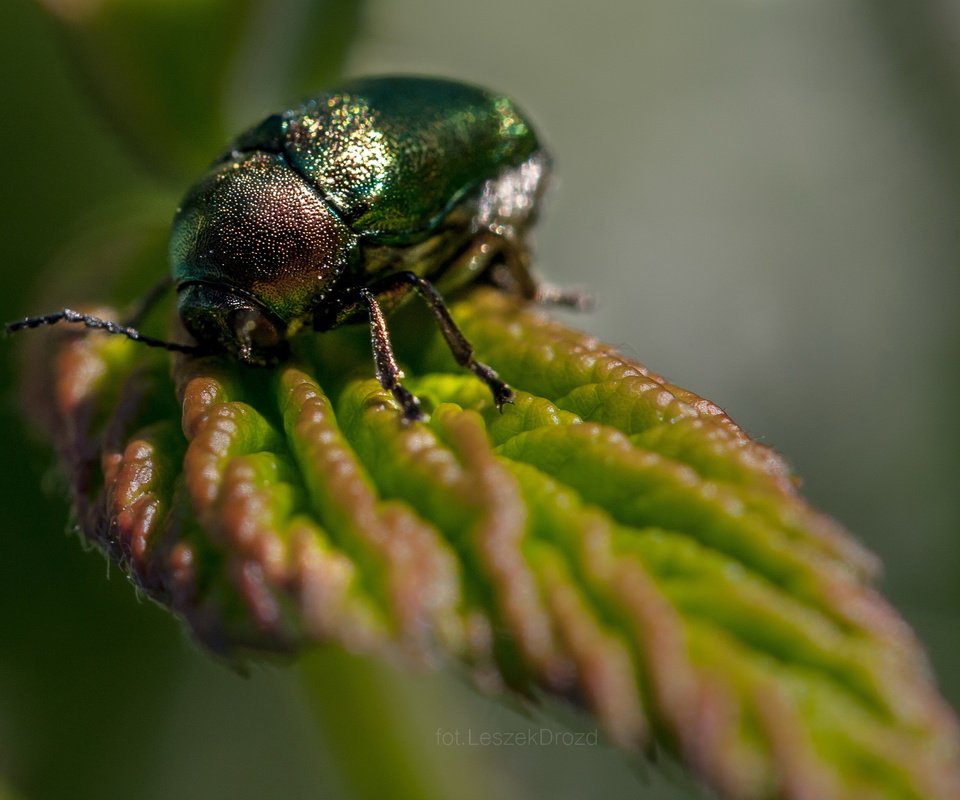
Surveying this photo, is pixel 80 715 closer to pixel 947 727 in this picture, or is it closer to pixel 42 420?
pixel 42 420

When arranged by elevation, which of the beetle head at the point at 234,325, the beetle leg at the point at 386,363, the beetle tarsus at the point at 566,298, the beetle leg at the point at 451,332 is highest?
the beetle tarsus at the point at 566,298

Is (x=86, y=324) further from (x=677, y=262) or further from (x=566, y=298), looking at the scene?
(x=677, y=262)

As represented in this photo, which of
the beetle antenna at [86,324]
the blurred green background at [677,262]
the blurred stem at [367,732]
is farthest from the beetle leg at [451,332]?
the blurred green background at [677,262]

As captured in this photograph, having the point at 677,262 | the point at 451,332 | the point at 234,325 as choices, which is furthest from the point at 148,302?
the point at 677,262

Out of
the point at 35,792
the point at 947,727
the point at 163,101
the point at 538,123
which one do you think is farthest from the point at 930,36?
the point at 35,792

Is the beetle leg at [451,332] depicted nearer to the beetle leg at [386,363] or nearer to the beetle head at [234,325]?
the beetle leg at [386,363]

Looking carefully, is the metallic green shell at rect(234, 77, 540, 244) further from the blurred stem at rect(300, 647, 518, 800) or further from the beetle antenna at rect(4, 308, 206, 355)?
the blurred stem at rect(300, 647, 518, 800)

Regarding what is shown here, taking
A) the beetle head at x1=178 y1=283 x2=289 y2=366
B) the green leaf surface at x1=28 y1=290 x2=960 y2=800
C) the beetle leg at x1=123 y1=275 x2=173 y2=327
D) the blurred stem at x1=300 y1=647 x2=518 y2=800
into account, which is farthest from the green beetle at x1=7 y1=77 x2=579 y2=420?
the blurred stem at x1=300 y1=647 x2=518 y2=800
